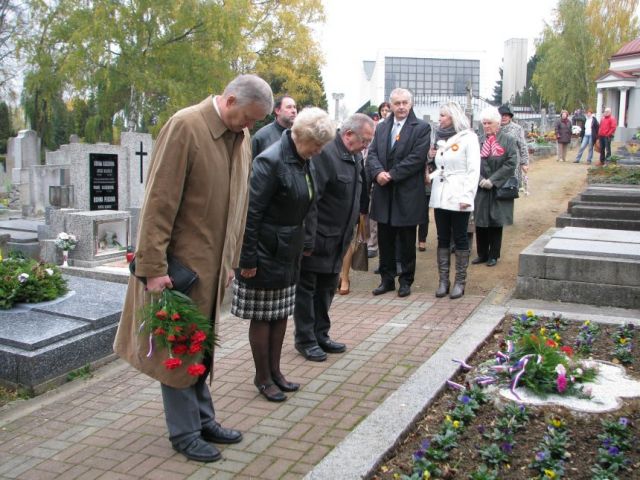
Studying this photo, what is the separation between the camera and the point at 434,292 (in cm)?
706

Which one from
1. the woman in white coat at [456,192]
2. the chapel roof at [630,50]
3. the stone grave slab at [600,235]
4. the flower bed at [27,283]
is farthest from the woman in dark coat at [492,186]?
the chapel roof at [630,50]

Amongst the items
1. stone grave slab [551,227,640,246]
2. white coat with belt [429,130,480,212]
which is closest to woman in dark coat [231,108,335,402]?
white coat with belt [429,130,480,212]

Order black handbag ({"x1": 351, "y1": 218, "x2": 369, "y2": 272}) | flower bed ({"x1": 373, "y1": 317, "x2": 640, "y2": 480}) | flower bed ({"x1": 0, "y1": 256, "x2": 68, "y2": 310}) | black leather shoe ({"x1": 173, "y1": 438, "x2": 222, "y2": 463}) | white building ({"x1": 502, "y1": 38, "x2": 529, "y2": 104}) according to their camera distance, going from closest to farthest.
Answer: flower bed ({"x1": 373, "y1": 317, "x2": 640, "y2": 480}) < black leather shoe ({"x1": 173, "y1": 438, "x2": 222, "y2": 463}) < flower bed ({"x1": 0, "y1": 256, "x2": 68, "y2": 310}) < black handbag ({"x1": 351, "y1": 218, "x2": 369, "y2": 272}) < white building ({"x1": 502, "y1": 38, "x2": 529, "y2": 104})

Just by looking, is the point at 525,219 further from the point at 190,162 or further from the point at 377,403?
the point at 190,162

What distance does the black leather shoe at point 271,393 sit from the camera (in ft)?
13.7

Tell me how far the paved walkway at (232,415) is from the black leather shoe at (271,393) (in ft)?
0.12

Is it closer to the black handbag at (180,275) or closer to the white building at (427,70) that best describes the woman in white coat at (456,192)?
the black handbag at (180,275)

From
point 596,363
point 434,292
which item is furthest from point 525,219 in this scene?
point 596,363

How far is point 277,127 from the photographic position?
6270 mm

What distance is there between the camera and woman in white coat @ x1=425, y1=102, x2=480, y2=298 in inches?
260

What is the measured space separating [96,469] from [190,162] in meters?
1.60

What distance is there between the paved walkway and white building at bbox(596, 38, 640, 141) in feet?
125

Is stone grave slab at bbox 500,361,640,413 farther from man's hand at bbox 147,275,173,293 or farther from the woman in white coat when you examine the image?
the woman in white coat

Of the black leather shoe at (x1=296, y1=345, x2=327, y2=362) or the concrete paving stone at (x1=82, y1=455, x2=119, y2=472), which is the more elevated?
the black leather shoe at (x1=296, y1=345, x2=327, y2=362)
